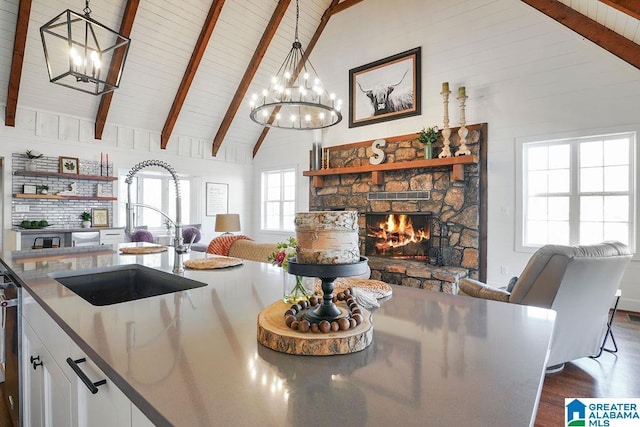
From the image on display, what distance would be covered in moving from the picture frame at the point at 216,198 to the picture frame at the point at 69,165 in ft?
8.07

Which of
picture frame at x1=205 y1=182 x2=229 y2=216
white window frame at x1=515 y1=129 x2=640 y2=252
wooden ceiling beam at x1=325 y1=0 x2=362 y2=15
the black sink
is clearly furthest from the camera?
picture frame at x1=205 y1=182 x2=229 y2=216

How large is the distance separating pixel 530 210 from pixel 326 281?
4625 millimetres

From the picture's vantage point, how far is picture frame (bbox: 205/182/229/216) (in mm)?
7762

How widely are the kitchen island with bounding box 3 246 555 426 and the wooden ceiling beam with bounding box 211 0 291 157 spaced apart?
5960 mm

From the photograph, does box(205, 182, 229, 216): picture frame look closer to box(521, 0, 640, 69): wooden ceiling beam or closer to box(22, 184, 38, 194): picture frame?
box(22, 184, 38, 194): picture frame

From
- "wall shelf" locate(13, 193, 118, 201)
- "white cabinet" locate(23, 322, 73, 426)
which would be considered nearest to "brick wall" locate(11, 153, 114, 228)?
"wall shelf" locate(13, 193, 118, 201)

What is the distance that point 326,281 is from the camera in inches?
34.5

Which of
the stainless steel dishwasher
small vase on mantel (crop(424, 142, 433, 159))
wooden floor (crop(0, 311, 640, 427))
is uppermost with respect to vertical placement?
small vase on mantel (crop(424, 142, 433, 159))

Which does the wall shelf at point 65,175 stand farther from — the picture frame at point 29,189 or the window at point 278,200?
the window at point 278,200

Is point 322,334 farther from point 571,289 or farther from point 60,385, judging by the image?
point 571,289

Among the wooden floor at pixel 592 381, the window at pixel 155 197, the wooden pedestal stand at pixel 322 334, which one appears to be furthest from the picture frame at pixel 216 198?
the wooden pedestal stand at pixel 322 334

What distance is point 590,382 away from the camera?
94.5 inches

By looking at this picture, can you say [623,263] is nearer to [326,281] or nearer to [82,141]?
[326,281]

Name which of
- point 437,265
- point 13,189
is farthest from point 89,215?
point 437,265
